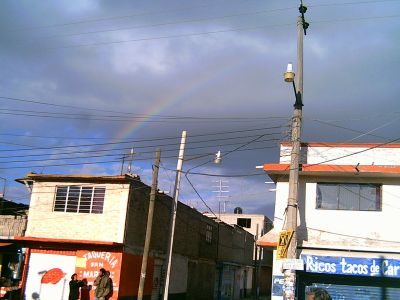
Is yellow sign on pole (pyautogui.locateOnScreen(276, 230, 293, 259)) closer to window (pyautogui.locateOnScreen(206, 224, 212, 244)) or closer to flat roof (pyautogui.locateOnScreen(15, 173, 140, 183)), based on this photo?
flat roof (pyautogui.locateOnScreen(15, 173, 140, 183))

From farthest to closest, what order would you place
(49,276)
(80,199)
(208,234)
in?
(208,234) < (80,199) < (49,276)

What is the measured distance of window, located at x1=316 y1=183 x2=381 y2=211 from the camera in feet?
61.3

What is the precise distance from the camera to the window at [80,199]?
2273cm

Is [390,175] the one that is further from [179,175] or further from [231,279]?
[231,279]

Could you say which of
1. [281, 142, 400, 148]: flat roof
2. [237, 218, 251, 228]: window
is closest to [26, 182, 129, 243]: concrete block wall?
[281, 142, 400, 148]: flat roof

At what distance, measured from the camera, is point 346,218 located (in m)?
18.7

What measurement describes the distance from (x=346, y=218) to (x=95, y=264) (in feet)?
34.6

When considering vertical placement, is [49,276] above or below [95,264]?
below

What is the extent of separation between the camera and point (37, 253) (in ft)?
74.9

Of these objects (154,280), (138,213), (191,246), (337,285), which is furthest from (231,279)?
(337,285)

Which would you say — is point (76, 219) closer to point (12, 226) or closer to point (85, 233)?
point (85, 233)

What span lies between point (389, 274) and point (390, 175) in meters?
3.45

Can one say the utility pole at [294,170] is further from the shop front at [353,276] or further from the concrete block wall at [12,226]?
the concrete block wall at [12,226]

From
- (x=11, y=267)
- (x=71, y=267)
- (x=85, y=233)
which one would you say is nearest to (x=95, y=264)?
(x=71, y=267)
